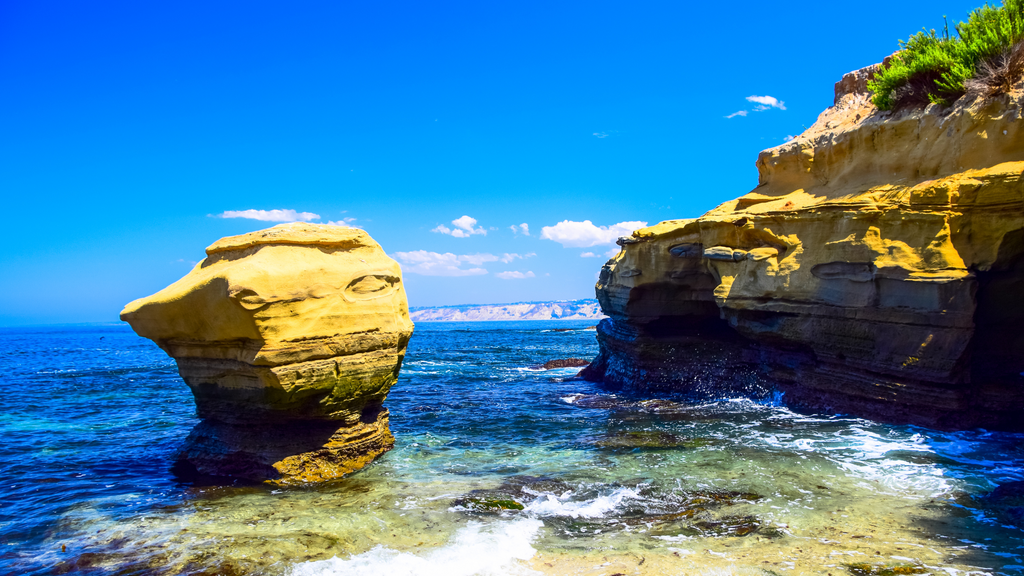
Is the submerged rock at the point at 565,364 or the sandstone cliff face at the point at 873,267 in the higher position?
the sandstone cliff face at the point at 873,267

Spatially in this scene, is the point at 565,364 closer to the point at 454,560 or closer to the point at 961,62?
the point at 961,62

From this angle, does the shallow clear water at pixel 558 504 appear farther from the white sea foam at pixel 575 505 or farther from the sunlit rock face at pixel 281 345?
the sunlit rock face at pixel 281 345

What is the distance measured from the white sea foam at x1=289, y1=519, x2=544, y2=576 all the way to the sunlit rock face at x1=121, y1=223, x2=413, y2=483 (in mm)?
3196

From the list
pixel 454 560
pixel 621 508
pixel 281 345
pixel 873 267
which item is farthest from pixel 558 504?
pixel 873 267

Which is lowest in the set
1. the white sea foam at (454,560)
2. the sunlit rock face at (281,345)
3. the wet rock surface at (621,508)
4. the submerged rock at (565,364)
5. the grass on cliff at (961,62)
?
the submerged rock at (565,364)

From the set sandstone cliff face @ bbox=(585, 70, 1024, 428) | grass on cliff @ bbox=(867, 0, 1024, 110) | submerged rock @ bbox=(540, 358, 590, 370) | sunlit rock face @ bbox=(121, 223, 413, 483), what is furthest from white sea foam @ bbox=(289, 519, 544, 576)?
submerged rock @ bbox=(540, 358, 590, 370)

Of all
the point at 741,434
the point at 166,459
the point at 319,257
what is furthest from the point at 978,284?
the point at 166,459

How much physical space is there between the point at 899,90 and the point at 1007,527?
35.3 ft

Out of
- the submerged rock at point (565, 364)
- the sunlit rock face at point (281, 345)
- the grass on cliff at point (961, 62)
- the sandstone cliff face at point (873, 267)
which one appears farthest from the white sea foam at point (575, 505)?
the submerged rock at point (565, 364)

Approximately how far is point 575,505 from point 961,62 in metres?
12.8

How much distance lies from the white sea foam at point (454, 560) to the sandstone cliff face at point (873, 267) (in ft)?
30.6

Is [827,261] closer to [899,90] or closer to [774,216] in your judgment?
[774,216]

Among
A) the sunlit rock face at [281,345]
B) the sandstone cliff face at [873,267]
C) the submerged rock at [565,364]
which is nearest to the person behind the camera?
the sunlit rock face at [281,345]

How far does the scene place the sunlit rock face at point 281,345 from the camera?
28.3ft
